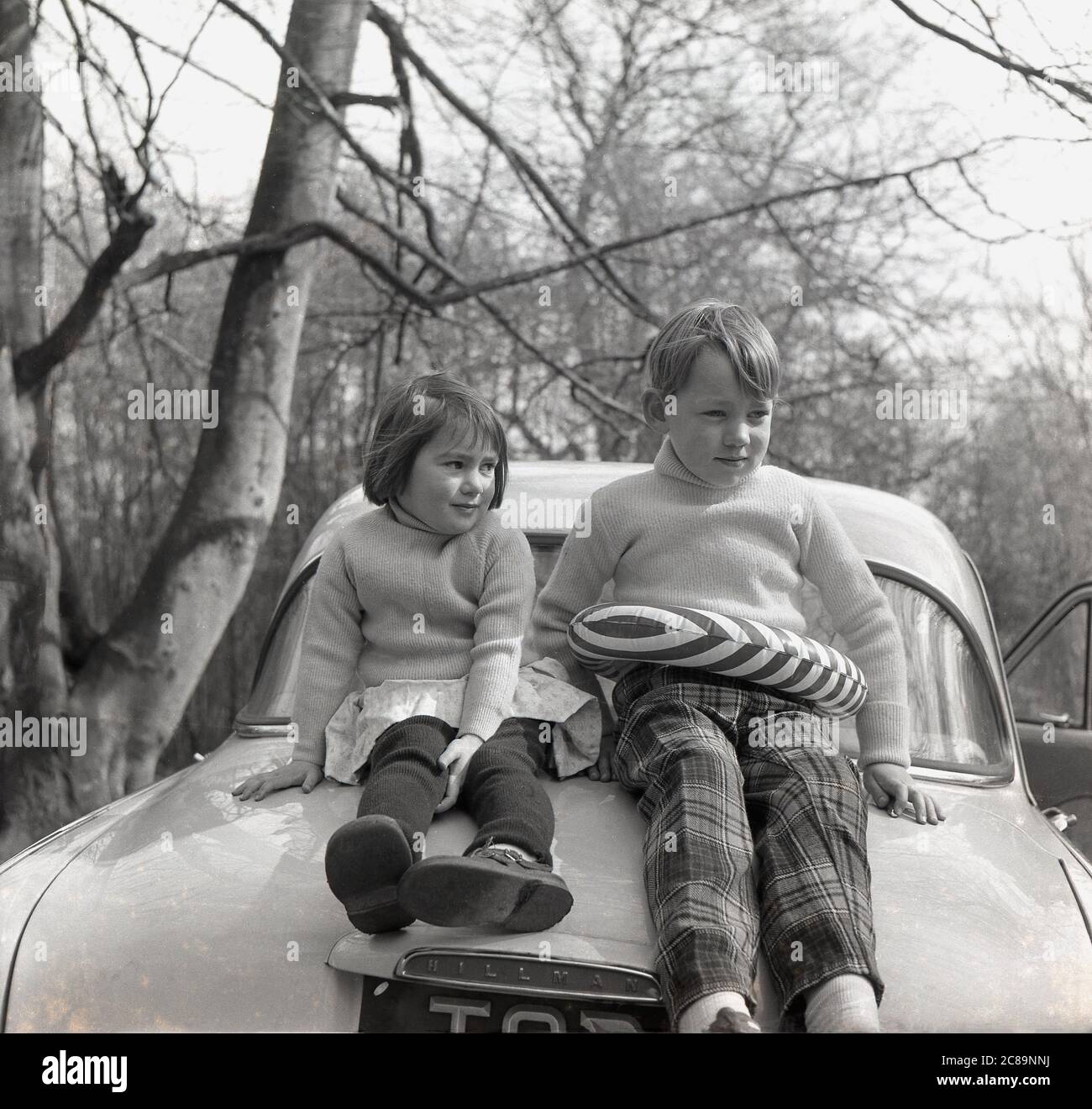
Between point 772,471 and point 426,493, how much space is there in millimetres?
792

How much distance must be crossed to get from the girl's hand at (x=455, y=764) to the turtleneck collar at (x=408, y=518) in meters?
0.54

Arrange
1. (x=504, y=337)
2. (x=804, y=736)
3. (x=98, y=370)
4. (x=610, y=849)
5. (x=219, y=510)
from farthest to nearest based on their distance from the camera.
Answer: (x=504, y=337) → (x=98, y=370) → (x=219, y=510) → (x=804, y=736) → (x=610, y=849)

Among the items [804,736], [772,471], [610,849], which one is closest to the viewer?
[610,849]

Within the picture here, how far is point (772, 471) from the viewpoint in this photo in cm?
270

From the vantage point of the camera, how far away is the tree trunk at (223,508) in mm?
5184

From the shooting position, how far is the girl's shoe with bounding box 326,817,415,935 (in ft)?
6.13

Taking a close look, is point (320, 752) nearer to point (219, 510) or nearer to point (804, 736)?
point (804, 736)

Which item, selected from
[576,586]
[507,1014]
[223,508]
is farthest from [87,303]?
[507,1014]

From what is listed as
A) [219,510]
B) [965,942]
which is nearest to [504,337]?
[219,510]

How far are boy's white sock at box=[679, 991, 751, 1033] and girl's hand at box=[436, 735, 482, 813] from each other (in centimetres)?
69

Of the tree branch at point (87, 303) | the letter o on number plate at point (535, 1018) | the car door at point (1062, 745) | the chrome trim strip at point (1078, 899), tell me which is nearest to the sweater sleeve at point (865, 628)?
the chrome trim strip at point (1078, 899)

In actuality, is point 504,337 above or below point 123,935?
above

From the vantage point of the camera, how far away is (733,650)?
2295 mm
